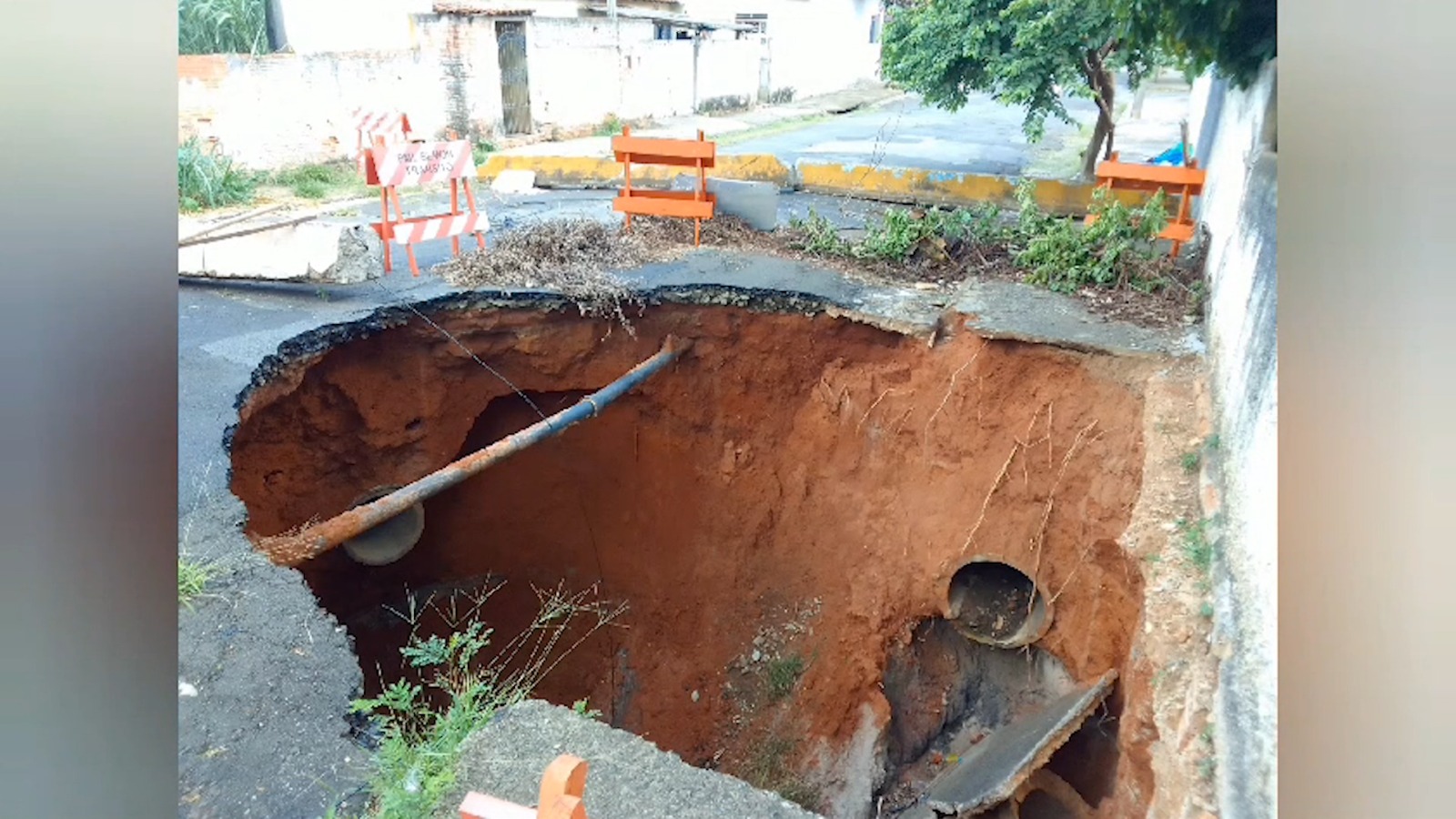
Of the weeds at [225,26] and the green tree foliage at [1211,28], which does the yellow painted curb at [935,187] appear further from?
the weeds at [225,26]

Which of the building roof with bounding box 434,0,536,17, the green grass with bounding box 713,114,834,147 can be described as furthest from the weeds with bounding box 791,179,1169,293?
the building roof with bounding box 434,0,536,17

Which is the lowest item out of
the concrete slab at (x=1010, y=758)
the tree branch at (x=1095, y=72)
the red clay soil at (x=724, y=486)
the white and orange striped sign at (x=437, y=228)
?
the concrete slab at (x=1010, y=758)

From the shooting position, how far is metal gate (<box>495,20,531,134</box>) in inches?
624

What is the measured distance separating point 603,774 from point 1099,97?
848 centimetres

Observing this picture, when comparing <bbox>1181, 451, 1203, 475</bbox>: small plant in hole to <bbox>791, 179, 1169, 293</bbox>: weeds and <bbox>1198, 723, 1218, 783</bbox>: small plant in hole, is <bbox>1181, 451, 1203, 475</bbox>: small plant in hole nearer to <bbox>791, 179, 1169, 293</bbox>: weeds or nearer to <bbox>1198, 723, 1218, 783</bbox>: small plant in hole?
<bbox>1198, 723, 1218, 783</bbox>: small plant in hole

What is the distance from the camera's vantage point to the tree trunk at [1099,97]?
8922mm

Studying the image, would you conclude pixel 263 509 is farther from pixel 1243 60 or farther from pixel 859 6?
pixel 859 6

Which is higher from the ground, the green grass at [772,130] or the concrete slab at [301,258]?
the green grass at [772,130]

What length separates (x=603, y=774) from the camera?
9.59 ft

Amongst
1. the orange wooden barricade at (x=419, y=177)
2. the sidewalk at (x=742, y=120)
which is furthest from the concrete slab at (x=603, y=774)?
the sidewalk at (x=742, y=120)

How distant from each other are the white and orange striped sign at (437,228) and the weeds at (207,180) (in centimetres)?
399

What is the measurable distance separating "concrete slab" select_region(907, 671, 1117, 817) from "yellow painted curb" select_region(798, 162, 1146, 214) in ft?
19.0

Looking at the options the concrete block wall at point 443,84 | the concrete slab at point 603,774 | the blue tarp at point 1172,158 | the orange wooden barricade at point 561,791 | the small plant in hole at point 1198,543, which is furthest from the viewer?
the concrete block wall at point 443,84
